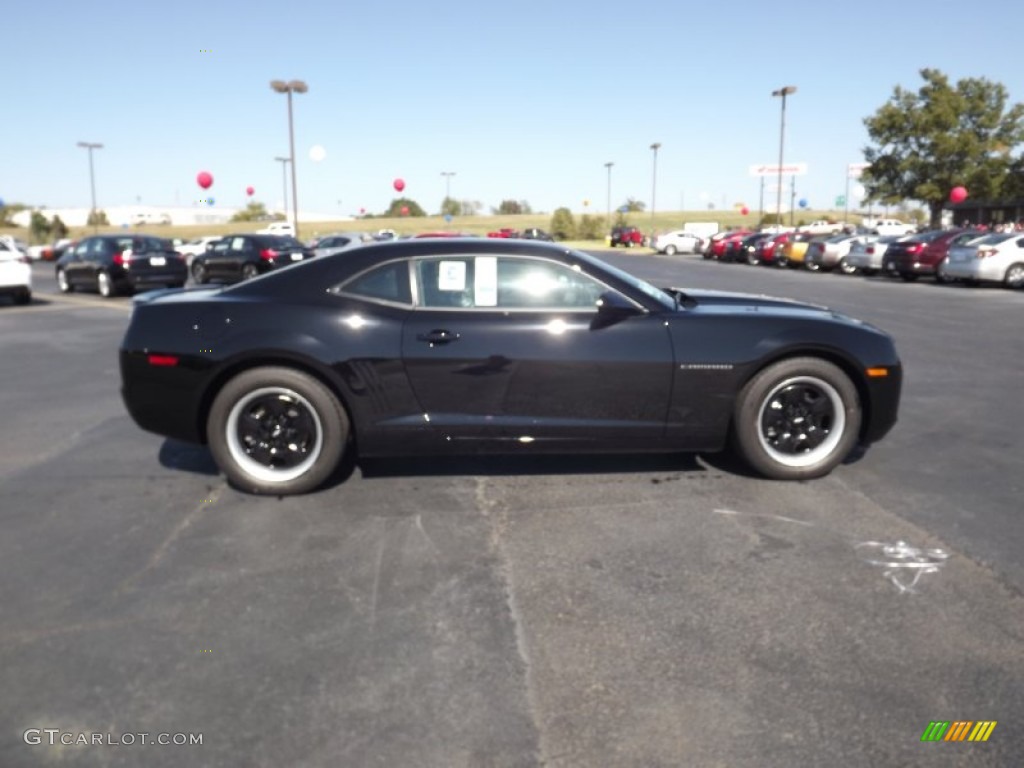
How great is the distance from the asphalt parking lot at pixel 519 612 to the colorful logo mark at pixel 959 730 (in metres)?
0.03

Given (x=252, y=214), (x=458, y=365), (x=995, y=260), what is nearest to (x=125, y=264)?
(x=458, y=365)

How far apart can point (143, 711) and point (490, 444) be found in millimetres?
2419

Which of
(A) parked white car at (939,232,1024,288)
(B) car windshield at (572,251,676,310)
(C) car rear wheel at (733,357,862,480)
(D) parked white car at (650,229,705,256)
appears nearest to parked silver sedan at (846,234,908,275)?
(A) parked white car at (939,232,1024,288)

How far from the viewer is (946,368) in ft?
30.0

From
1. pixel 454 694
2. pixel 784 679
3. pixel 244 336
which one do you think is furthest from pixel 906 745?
pixel 244 336

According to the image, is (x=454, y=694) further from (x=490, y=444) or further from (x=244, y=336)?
(x=244, y=336)

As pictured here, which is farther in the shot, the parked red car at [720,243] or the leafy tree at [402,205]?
the leafy tree at [402,205]

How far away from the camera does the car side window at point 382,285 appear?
488 centimetres

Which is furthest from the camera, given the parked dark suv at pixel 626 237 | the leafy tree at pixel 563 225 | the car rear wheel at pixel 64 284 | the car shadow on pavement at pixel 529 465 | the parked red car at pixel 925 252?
the leafy tree at pixel 563 225

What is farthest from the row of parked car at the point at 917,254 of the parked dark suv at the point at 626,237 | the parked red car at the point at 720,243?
the parked dark suv at the point at 626,237

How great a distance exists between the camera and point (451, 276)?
4.92 metres

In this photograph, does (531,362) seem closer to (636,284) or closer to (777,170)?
(636,284)

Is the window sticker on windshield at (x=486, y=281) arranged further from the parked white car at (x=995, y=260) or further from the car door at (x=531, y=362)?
the parked white car at (x=995, y=260)

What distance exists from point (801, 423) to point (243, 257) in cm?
2048
